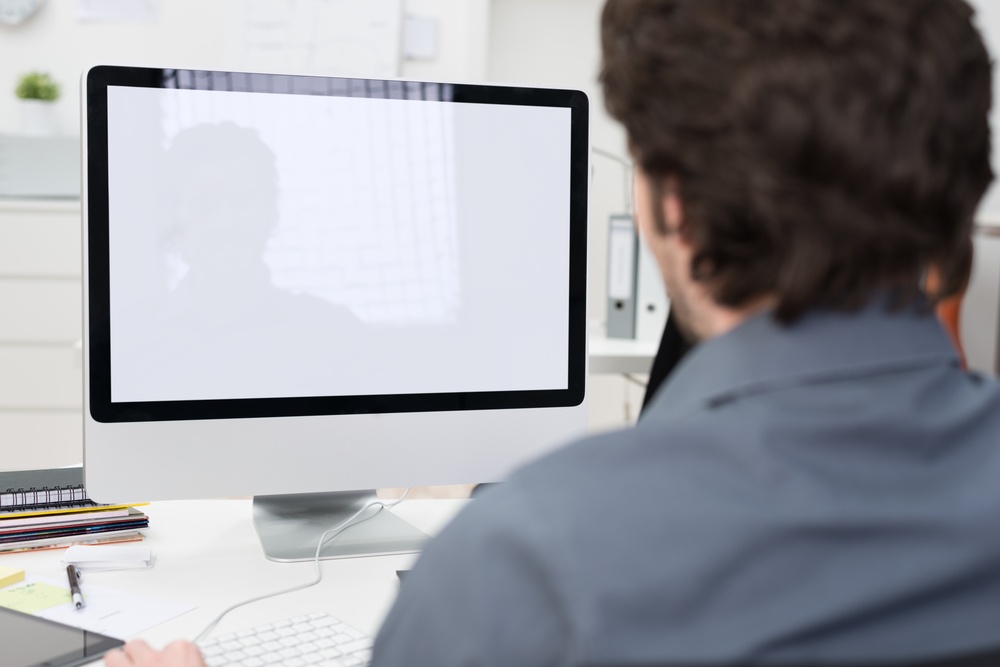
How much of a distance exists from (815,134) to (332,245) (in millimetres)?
804

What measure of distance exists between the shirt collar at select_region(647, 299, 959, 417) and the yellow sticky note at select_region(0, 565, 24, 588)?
2.70 feet

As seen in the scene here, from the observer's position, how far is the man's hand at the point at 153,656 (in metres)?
0.81

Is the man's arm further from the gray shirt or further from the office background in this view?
the office background

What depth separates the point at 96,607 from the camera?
3.31 ft

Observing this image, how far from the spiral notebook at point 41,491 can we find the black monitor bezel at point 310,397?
16 cm

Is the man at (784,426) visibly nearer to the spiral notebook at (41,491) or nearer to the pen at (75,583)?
the pen at (75,583)

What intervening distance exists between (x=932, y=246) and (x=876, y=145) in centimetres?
8

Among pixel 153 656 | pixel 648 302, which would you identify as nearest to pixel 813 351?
pixel 153 656

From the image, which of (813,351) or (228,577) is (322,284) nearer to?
(228,577)

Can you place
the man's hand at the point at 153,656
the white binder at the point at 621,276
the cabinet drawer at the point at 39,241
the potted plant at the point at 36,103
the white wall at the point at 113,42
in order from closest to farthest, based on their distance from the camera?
the man's hand at the point at 153,656
the white binder at the point at 621,276
the cabinet drawer at the point at 39,241
the potted plant at the point at 36,103
the white wall at the point at 113,42

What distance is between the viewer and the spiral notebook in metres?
1.20

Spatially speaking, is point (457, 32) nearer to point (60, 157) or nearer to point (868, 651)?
point (60, 157)

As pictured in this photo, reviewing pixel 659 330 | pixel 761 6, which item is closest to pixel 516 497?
pixel 761 6

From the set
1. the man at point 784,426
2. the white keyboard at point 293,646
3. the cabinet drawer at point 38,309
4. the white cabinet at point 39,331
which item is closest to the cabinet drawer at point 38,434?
the white cabinet at point 39,331
